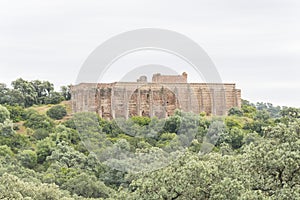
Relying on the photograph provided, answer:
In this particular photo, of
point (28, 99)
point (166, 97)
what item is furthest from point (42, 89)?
point (166, 97)

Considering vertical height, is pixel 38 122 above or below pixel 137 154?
above

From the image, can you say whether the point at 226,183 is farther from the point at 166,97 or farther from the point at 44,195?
the point at 166,97

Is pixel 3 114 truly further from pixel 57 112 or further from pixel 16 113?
pixel 57 112

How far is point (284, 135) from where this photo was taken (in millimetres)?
23953

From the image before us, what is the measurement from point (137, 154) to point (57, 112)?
144ft

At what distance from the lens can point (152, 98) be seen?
70.9 m

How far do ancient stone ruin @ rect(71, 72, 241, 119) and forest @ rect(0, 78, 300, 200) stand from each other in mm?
2662

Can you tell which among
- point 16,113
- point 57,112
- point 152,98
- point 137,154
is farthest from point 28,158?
point 57,112

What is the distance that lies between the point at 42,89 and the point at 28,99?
18.6 feet

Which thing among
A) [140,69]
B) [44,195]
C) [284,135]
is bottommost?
[44,195]

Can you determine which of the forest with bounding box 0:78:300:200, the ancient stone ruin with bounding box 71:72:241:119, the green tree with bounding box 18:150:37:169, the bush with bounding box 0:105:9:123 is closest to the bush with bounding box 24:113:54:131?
the forest with bounding box 0:78:300:200

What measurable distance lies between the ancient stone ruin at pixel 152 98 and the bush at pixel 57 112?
6212mm

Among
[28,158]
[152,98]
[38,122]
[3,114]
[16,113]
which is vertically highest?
[152,98]

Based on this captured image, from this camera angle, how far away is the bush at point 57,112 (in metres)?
77.6
